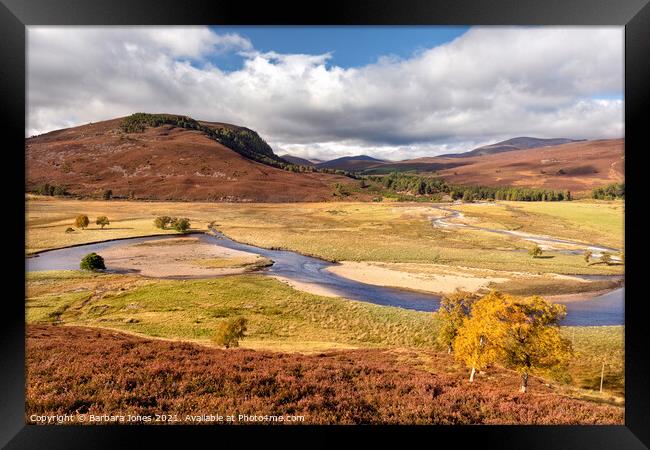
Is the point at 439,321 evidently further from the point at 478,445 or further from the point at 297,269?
the point at 297,269

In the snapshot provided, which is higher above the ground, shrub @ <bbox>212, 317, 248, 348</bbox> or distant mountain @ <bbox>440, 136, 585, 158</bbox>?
distant mountain @ <bbox>440, 136, 585, 158</bbox>

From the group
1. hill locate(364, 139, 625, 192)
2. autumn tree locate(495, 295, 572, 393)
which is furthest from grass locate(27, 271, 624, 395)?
hill locate(364, 139, 625, 192)

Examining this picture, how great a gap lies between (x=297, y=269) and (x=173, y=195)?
4557mm

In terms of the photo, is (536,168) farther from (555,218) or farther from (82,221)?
(82,221)

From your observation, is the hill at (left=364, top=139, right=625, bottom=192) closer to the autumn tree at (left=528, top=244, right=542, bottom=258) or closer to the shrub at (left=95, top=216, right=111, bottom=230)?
the autumn tree at (left=528, top=244, right=542, bottom=258)

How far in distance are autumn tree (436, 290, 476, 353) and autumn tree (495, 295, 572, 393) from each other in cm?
95

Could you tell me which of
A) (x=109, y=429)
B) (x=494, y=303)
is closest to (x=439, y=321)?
(x=494, y=303)

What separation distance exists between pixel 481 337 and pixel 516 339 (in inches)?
24.0

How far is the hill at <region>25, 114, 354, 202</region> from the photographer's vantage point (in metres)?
7.11

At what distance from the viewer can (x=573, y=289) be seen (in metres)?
6.61

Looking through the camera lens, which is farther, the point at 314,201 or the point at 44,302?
the point at 314,201

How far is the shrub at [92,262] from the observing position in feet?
21.9

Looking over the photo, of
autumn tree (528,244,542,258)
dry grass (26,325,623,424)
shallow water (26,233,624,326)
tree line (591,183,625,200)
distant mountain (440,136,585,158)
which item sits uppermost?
distant mountain (440,136,585,158)

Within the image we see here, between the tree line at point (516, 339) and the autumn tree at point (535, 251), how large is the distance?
2.14 m
